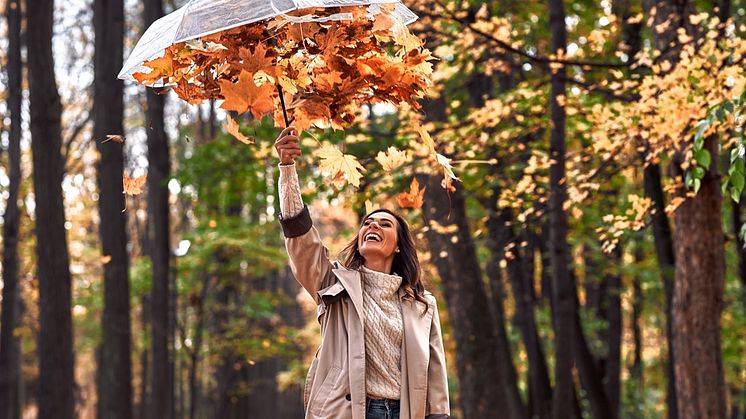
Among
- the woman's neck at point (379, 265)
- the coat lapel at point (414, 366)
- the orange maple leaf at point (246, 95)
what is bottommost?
the coat lapel at point (414, 366)

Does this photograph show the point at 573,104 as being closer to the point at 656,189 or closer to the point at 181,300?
the point at 656,189

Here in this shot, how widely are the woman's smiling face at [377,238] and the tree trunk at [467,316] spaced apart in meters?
6.77

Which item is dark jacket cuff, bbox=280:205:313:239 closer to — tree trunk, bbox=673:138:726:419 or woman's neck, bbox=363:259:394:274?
woman's neck, bbox=363:259:394:274

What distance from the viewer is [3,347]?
15.2m

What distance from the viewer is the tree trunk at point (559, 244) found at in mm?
9914

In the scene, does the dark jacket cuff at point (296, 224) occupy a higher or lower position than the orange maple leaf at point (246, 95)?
lower

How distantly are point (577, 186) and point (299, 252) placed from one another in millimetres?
5124

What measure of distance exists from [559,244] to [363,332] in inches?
227

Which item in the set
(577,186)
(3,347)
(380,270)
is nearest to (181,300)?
(3,347)

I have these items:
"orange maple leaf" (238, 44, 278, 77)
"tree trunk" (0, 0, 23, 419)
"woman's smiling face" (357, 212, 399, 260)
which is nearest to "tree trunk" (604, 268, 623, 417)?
"tree trunk" (0, 0, 23, 419)

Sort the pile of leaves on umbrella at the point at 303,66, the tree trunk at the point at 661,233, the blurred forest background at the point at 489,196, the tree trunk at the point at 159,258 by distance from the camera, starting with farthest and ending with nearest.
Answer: the tree trunk at the point at 159,258, the tree trunk at the point at 661,233, the blurred forest background at the point at 489,196, the pile of leaves on umbrella at the point at 303,66

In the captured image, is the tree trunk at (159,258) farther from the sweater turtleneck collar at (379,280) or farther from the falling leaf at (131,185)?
the sweater turtleneck collar at (379,280)

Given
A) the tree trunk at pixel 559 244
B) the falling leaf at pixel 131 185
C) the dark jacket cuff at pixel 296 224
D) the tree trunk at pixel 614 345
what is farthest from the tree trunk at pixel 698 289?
the tree trunk at pixel 614 345

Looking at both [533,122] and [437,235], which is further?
[437,235]
